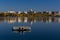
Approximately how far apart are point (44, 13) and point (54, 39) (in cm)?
6775

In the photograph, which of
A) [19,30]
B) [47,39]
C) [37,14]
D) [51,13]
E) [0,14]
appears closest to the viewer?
[47,39]

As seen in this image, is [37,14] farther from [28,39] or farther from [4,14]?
[28,39]

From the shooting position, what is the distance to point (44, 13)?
7888cm

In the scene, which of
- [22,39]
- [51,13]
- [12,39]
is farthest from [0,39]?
[51,13]

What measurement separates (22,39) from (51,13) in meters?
73.4

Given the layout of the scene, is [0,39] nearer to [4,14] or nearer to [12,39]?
[12,39]

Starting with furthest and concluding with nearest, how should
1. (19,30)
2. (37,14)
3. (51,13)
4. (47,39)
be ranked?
(51,13), (37,14), (19,30), (47,39)

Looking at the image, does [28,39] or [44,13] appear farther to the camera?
[44,13]

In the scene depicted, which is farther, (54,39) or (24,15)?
(24,15)

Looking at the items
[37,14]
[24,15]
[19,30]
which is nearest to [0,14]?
[24,15]

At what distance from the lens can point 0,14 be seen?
233ft

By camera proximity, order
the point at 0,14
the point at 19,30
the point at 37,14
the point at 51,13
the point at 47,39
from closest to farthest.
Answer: the point at 47,39
the point at 19,30
the point at 0,14
the point at 37,14
the point at 51,13

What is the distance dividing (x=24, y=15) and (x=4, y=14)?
884 centimetres

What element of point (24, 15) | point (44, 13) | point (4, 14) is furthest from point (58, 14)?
point (4, 14)
